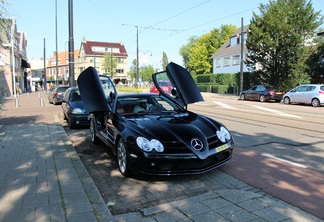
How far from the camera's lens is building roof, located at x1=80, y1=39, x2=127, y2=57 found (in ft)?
273

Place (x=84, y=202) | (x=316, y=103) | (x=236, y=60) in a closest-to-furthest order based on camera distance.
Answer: (x=84, y=202), (x=316, y=103), (x=236, y=60)

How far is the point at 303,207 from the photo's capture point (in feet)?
11.8

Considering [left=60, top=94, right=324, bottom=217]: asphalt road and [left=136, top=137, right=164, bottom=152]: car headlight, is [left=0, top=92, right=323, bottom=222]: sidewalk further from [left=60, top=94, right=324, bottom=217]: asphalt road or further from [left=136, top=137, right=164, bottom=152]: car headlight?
[left=136, top=137, right=164, bottom=152]: car headlight

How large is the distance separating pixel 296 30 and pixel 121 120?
23862mm

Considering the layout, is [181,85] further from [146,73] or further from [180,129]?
[146,73]

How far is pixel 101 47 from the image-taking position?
85688 mm

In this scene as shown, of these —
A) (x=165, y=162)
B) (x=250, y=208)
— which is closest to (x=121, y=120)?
(x=165, y=162)

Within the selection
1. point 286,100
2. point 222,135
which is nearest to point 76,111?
point 222,135

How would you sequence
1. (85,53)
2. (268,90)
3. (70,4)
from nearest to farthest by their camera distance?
(70,4) < (268,90) < (85,53)

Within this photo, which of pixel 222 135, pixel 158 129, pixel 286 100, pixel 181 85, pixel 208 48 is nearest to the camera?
pixel 158 129

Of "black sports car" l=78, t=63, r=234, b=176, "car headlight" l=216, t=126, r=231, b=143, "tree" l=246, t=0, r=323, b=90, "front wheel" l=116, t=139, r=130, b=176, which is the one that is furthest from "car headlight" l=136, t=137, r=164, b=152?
"tree" l=246, t=0, r=323, b=90

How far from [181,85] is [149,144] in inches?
97.7

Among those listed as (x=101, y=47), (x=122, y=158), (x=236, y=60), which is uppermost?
(x=101, y=47)

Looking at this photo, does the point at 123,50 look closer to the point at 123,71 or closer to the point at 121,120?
the point at 123,71
